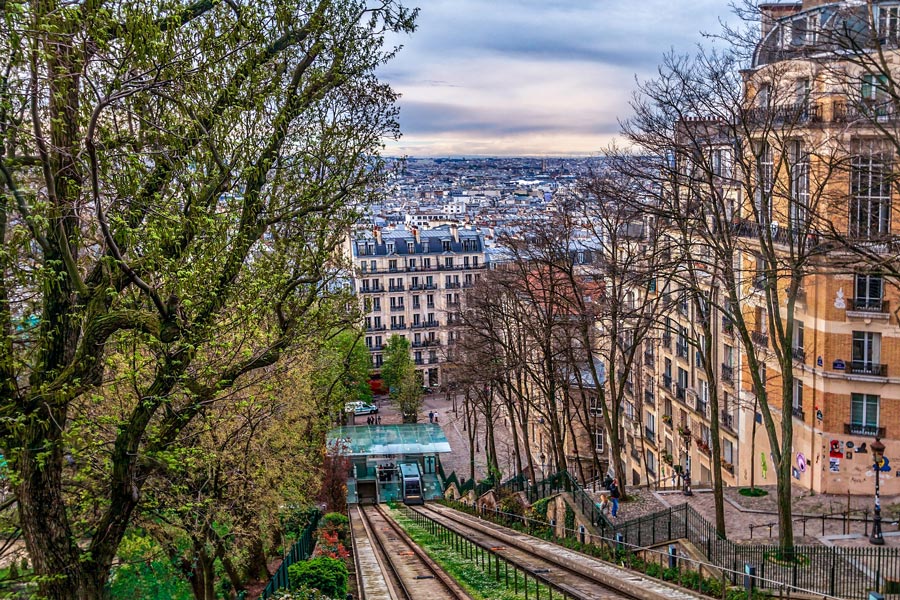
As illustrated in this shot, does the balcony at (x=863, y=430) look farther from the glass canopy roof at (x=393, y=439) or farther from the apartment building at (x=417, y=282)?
the apartment building at (x=417, y=282)

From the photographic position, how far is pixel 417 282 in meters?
90.2

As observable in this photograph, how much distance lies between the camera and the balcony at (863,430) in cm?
2946

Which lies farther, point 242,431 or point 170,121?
point 242,431

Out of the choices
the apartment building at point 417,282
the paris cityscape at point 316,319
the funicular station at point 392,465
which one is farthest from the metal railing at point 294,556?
the apartment building at point 417,282

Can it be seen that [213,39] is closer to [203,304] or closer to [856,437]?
[203,304]

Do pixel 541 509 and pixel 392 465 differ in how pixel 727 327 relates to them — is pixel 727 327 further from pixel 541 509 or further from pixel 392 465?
pixel 392 465

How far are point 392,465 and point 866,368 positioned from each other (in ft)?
114

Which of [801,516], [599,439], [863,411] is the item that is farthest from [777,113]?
[599,439]

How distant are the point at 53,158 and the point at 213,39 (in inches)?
122

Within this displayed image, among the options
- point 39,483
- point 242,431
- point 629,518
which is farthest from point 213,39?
point 629,518

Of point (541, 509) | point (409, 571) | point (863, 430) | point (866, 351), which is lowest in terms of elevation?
point (541, 509)

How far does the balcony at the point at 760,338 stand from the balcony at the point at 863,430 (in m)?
5.32

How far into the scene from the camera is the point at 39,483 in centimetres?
1163

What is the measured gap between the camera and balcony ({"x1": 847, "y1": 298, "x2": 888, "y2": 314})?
29078mm
